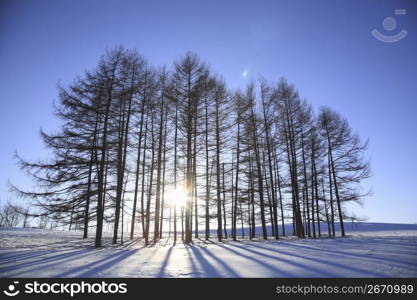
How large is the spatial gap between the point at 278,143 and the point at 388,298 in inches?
559

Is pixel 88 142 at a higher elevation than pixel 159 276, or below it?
higher

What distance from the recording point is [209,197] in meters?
13.4

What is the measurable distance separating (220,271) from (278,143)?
564 inches

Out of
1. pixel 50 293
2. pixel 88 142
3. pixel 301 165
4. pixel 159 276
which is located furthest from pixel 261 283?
pixel 301 165

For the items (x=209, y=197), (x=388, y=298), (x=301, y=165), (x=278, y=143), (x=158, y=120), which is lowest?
(x=388, y=298)

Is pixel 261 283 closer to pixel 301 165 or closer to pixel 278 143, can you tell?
pixel 278 143

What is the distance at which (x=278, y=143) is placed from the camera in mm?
16156

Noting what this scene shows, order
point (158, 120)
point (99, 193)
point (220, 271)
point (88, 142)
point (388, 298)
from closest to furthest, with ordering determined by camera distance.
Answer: point (388, 298) < point (220, 271) < point (99, 193) < point (88, 142) < point (158, 120)

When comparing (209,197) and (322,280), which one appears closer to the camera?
(322,280)

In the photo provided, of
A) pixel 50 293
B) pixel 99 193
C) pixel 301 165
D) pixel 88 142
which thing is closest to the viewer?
pixel 50 293

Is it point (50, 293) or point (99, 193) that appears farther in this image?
point (99, 193)

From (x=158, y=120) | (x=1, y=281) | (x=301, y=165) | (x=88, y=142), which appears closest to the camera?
(x=1, y=281)

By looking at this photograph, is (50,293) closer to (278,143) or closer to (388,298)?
(388,298)

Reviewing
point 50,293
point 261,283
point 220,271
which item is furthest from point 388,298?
point 50,293
